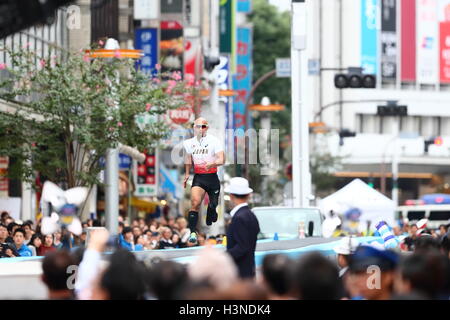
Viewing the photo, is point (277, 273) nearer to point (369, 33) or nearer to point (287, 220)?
point (287, 220)

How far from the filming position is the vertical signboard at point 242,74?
217 ft

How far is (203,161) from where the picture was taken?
16438 millimetres

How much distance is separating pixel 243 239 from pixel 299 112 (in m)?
21.6

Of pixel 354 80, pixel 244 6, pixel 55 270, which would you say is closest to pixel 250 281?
pixel 55 270

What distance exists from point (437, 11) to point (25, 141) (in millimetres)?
81012

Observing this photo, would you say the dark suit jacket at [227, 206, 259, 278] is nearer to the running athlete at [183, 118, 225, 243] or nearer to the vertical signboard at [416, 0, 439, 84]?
the running athlete at [183, 118, 225, 243]

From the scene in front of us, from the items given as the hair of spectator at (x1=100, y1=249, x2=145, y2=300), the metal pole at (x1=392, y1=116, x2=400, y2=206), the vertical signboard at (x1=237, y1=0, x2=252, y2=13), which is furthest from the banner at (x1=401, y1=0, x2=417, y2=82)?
the hair of spectator at (x1=100, y1=249, x2=145, y2=300)

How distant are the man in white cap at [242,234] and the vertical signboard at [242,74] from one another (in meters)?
50.4

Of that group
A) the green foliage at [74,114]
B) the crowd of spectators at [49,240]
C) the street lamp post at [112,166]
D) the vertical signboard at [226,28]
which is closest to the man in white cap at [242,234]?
the crowd of spectators at [49,240]

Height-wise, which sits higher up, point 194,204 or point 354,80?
point 354,80

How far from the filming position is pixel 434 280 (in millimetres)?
7840

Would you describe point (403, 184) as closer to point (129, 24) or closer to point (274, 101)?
point (274, 101)

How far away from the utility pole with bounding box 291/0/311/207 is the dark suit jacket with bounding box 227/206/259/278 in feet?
66.2

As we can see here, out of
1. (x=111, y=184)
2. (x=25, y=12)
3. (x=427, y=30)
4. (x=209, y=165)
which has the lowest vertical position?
(x=111, y=184)
